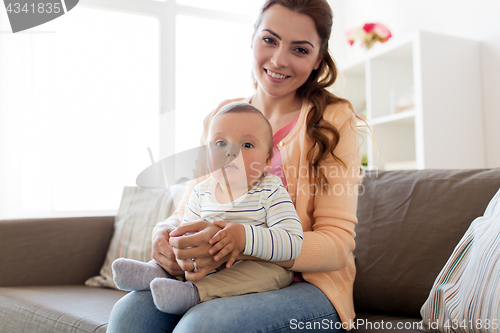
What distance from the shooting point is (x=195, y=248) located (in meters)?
0.81

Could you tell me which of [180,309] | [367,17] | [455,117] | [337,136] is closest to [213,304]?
[180,309]

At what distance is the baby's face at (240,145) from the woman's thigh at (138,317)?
311mm

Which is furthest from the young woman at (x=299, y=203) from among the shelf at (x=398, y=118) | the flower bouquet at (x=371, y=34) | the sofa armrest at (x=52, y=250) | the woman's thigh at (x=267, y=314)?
the flower bouquet at (x=371, y=34)

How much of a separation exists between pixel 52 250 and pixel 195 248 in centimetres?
108

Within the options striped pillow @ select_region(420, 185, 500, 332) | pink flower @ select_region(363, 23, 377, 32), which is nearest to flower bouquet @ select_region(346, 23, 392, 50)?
pink flower @ select_region(363, 23, 377, 32)

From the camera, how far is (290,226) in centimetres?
88

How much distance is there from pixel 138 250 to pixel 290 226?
36.7 inches

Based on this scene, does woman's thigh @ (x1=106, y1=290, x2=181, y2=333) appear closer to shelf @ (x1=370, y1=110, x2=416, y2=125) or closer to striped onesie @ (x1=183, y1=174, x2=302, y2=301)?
striped onesie @ (x1=183, y1=174, x2=302, y2=301)

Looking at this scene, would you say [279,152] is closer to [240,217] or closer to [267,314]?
[240,217]

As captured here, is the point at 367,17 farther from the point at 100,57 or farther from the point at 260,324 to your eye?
the point at 260,324

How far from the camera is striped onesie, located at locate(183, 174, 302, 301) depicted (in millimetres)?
833

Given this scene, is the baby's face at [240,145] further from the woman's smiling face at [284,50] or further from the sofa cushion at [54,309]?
the sofa cushion at [54,309]

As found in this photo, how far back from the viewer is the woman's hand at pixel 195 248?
805mm

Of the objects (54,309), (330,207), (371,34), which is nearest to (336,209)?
(330,207)
